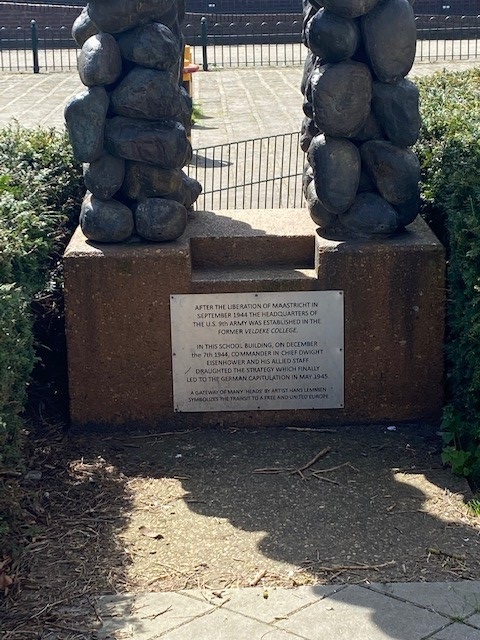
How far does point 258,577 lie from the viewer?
4.31 meters

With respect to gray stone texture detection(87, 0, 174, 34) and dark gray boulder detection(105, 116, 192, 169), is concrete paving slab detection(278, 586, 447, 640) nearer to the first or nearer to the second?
dark gray boulder detection(105, 116, 192, 169)

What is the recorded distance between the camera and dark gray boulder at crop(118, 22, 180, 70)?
215 inches

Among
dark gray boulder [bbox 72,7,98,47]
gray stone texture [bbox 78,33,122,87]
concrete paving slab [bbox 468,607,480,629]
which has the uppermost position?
dark gray boulder [bbox 72,7,98,47]

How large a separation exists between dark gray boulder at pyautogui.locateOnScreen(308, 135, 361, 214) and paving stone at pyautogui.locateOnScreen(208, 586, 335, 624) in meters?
2.25

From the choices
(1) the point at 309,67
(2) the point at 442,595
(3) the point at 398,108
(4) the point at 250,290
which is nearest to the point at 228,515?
(2) the point at 442,595

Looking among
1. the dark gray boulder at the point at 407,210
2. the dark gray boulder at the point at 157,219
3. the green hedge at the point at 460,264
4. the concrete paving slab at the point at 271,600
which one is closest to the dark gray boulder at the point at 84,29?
the dark gray boulder at the point at 157,219

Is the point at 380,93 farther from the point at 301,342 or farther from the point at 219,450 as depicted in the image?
the point at 219,450

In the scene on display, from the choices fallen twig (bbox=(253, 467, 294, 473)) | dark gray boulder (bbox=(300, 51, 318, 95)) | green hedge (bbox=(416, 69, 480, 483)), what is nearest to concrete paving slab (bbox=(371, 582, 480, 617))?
green hedge (bbox=(416, 69, 480, 483))

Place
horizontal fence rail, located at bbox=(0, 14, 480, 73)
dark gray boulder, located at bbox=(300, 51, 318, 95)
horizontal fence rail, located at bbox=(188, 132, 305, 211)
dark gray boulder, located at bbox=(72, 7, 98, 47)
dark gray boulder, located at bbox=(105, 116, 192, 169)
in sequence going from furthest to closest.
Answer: horizontal fence rail, located at bbox=(0, 14, 480, 73)
horizontal fence rail, located at bbox=(188, 132, 305, 211)
dark gray boulder, located at bbox=(300, 51, 318, 95)
dark gray boulder, located at bbox=(72, 7, 98, 47)
dark gray boulder, located at bbox=(105, 116, 192, 169)

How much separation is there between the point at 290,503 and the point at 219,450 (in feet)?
2.43

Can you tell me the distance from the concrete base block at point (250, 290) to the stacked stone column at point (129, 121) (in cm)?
17

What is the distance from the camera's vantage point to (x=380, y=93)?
221 inches

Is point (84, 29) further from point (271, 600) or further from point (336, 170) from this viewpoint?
point (271, 600)

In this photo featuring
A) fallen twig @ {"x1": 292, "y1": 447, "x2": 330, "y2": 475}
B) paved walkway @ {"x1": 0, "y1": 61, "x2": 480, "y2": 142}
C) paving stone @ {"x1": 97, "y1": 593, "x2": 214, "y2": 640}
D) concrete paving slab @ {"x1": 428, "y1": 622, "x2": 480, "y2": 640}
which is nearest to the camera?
concrete paving slab @ {"x1": 428, "y1": 622, "x2": 480, "y2": 640}
